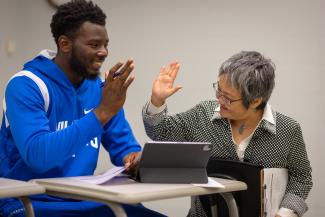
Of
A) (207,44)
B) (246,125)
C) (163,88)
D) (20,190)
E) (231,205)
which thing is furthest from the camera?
(207,44)

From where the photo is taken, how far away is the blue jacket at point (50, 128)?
1.61 meters

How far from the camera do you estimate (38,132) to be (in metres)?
1.63

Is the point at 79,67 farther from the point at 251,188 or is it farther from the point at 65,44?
the point at 251,188

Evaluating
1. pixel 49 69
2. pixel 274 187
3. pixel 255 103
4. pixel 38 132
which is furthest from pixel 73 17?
pixel 274 187

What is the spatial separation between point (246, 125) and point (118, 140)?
0.54 m

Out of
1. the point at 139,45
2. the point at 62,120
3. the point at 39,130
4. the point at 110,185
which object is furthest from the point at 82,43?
the point at 139,45

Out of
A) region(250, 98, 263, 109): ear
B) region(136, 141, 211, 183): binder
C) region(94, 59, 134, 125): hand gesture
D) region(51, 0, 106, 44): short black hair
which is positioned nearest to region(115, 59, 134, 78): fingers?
region(94, 59, 134, 125): hand gesture

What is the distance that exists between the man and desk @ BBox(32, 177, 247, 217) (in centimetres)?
14

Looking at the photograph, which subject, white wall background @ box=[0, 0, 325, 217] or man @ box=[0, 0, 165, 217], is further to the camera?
white wall background @ box=[0, 0, 325, 217]

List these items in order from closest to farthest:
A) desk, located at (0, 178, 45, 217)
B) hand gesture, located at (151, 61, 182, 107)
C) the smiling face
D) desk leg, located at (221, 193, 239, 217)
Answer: desk, located at (0, 178, 45, 217)
desk leg, located at (221, 193, 239, 217)
the smiling face
hand gesture, located at (151, 61, 182, 107)

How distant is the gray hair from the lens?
2.00m

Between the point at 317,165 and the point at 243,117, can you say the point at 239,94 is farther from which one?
the point at 317,165

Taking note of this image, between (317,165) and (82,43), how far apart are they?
1.60m

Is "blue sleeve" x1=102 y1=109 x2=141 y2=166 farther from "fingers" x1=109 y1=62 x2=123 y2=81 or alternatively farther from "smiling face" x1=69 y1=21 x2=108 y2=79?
"fingers" x1=109 y1=62 x2=123 y2=81
